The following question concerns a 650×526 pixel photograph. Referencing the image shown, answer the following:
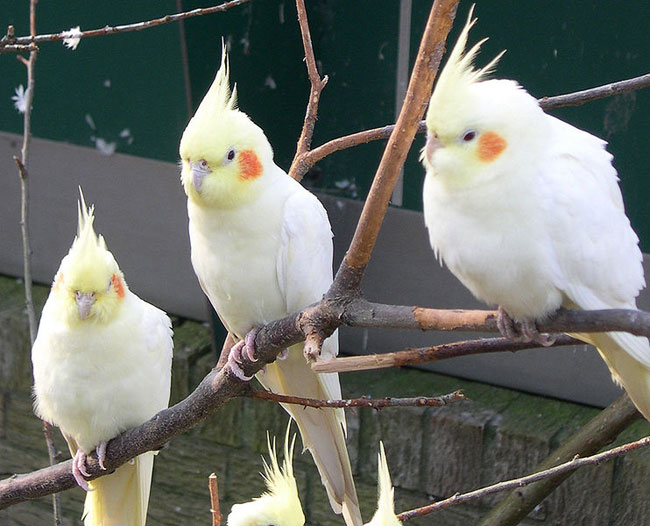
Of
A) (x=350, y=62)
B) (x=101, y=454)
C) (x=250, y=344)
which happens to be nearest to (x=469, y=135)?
(x=250, y=344)

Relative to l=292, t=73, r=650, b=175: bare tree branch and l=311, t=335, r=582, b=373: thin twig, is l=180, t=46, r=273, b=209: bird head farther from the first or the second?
l=311, t=335, r=582, b=373: thin twig

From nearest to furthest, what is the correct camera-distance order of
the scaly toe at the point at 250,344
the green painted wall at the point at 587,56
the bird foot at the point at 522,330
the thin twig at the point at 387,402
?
the thin twig at the point at 387,402
the bird foot at the point at 522,330
the scaly toe at the point at 250,344
the green painted wall at the point at 587,56

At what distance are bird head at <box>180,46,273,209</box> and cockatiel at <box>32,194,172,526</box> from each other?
0.96ft

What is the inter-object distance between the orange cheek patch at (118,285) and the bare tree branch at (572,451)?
1017mm

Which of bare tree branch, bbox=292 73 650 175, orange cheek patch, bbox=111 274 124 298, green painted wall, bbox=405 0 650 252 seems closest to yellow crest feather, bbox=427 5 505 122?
bare tree branch, bbox=292 73 650 175

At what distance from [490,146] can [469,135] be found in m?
Answer: 0.04

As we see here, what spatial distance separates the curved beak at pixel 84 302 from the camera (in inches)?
78.7

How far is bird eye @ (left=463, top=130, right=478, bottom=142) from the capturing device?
1.51 metres

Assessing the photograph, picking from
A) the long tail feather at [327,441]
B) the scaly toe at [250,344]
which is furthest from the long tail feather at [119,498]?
the scaly toe at [250,344]

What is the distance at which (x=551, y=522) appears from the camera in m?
Result: 2.90

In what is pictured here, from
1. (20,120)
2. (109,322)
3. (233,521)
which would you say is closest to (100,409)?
(109,322)

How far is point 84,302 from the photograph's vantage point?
2.00 meters

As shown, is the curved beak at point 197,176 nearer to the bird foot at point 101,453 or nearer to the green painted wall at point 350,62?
the bird foot at point 101,453

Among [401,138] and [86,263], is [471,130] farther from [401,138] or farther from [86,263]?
[86,263]
